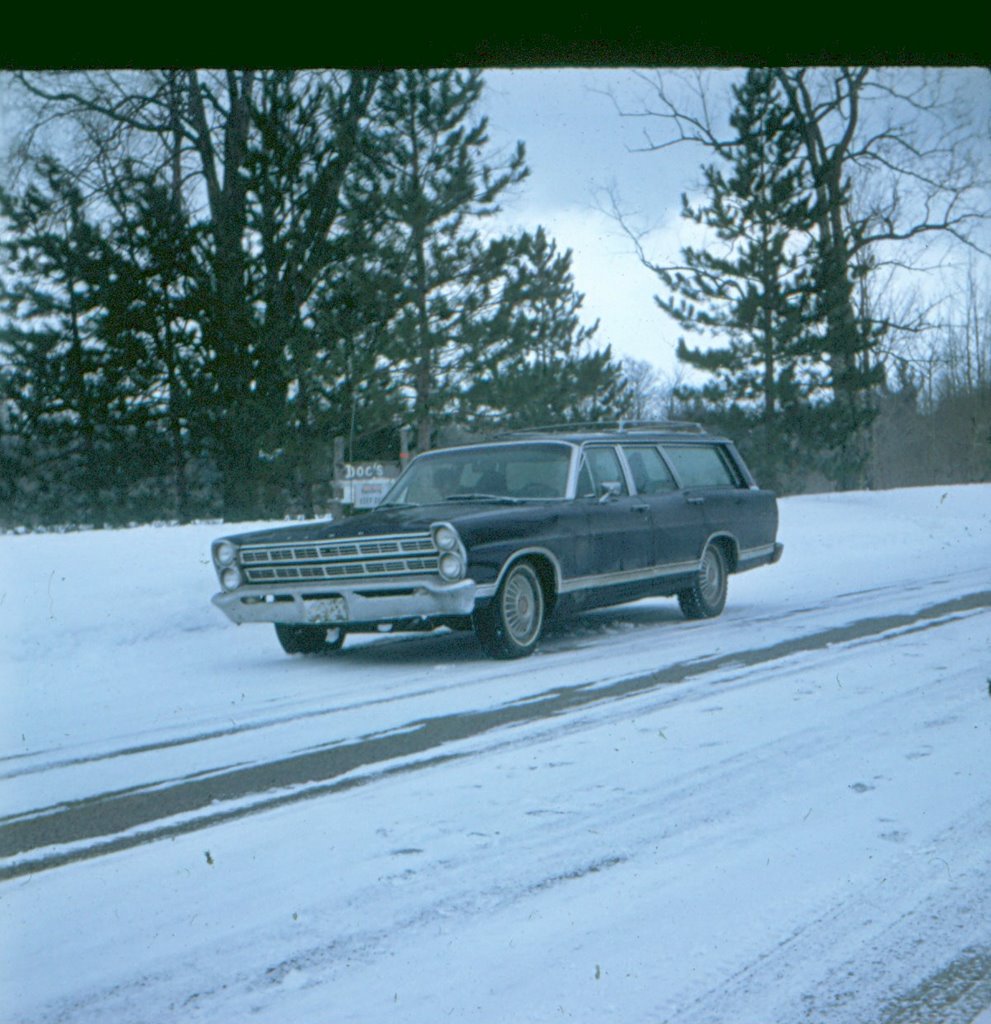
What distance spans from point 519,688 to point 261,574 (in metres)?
2.35

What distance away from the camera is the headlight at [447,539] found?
8031mm

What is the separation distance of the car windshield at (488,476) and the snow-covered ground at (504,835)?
4.20ft

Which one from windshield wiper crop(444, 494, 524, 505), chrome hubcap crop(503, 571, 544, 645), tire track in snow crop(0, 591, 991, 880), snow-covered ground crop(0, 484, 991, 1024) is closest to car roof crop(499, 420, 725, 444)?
windshield wiper crop(444, 494, 524, 505)

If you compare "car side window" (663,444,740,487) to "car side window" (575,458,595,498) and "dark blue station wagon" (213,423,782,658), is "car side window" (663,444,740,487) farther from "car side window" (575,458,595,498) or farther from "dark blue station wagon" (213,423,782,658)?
"car side window" (575,458,595,498)

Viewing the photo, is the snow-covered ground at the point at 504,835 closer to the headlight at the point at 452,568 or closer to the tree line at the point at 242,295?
the headlight at the point at 452,568

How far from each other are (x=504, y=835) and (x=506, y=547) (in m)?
4.18

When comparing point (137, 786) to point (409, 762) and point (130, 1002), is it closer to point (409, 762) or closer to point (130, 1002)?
point (409, 762)

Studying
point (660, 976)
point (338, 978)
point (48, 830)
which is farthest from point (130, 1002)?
point (48, 830)

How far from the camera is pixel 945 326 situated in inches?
1224

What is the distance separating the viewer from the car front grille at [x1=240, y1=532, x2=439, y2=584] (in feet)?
26.6

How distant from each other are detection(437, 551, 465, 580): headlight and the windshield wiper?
1.09 m

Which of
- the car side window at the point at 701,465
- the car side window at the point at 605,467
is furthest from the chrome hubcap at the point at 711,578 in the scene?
the car side window at the point at 605,467

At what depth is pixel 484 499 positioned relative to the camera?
912cm

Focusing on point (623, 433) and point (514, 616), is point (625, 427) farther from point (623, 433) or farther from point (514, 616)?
point (514, 616)
